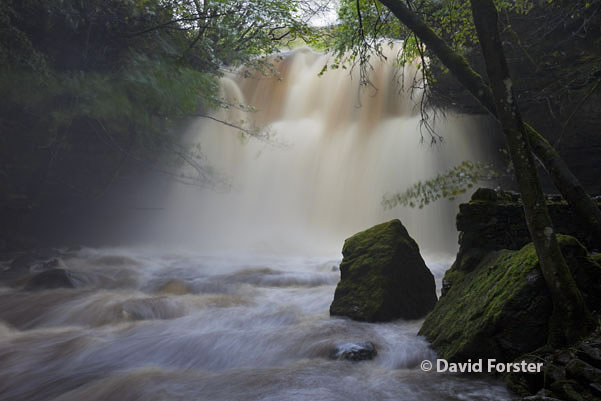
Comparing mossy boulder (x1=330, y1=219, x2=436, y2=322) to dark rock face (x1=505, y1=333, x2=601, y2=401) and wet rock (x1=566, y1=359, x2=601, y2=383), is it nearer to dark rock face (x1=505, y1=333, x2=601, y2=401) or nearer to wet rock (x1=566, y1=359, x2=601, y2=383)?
dark rock face (x1=505, y1=333, x2=601, y2=401)

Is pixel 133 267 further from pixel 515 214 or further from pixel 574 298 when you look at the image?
pixel 574 298

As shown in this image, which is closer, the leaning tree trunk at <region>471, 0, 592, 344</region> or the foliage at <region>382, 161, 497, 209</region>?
the leaning tree trunk at <region>471, 0, 592, 344</region>

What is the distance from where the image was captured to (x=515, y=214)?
4.89 m

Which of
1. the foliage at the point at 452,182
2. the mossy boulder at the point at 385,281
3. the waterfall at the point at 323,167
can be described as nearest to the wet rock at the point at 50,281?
the mossy boulder at the point at 385,281

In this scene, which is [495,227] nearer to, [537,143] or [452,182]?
[452,182]

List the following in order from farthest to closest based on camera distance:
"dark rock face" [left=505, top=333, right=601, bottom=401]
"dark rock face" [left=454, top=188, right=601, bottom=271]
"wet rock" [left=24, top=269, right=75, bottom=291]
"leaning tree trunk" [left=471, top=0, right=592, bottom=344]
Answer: "wet rock" [left=24, top=269, right=75, bottom=291] → "dark rock face" [left=454, top=188, right=601, bottom=271] → "leaning tree trunk" [left=471, top=0, right=592, bottom=344] → "dark rock face" [left=505, top=333, right=601, bottom=401]

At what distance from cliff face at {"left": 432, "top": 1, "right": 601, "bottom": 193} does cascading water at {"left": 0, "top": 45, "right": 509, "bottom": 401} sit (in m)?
2.55

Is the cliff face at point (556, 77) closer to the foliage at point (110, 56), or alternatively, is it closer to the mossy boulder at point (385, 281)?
the mossy boulder at point (385, 281)

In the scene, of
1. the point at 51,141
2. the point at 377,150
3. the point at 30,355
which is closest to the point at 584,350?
the point at 30,355

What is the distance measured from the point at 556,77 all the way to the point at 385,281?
7763 millimetres

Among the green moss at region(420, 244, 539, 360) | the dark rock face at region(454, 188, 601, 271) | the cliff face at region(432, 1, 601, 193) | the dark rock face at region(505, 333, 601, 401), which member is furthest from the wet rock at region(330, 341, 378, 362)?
the cliff face at region(432, 1, 601, 193)

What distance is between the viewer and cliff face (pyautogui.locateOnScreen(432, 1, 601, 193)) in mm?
8930

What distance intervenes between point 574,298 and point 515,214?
2.15 m

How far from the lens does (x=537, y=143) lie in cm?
350
